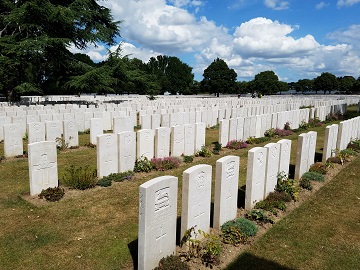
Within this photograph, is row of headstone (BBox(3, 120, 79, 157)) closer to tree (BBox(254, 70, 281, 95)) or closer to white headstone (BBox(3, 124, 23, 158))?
white headstone (BBox(3, 124, 23, 158))

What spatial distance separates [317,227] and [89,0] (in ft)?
99.7

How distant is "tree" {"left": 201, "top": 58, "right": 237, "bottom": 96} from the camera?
72.2 m

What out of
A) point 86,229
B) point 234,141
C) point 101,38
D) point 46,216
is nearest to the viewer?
point 86,229

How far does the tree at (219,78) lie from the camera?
2844 inches

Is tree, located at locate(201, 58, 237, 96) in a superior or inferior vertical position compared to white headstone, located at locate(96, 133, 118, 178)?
superior

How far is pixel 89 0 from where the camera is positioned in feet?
97.0

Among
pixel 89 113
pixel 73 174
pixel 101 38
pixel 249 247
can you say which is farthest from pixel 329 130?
pixel 101 38

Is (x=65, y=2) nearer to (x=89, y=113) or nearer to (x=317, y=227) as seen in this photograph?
(x=89, y=113)

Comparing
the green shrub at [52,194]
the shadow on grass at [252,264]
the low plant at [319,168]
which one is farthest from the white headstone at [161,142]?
the shadow on grass at [252,264]

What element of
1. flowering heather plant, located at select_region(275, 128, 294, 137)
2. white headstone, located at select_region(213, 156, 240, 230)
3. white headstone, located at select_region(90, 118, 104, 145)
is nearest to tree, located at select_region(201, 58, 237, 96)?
flowering heather plant, located at select_region(275, 128, 294, 137)

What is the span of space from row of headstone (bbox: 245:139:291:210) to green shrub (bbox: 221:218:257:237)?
814mm

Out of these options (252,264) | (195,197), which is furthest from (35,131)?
(252,264)

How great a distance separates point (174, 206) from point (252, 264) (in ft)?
5.11

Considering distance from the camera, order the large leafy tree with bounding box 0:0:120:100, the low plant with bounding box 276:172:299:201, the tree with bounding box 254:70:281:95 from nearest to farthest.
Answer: the low plant with bounding box 276:172:299:201 → the large leafy tree with bounding box 0:0:120:100 → the tree with bounding box 254:70:281:95
